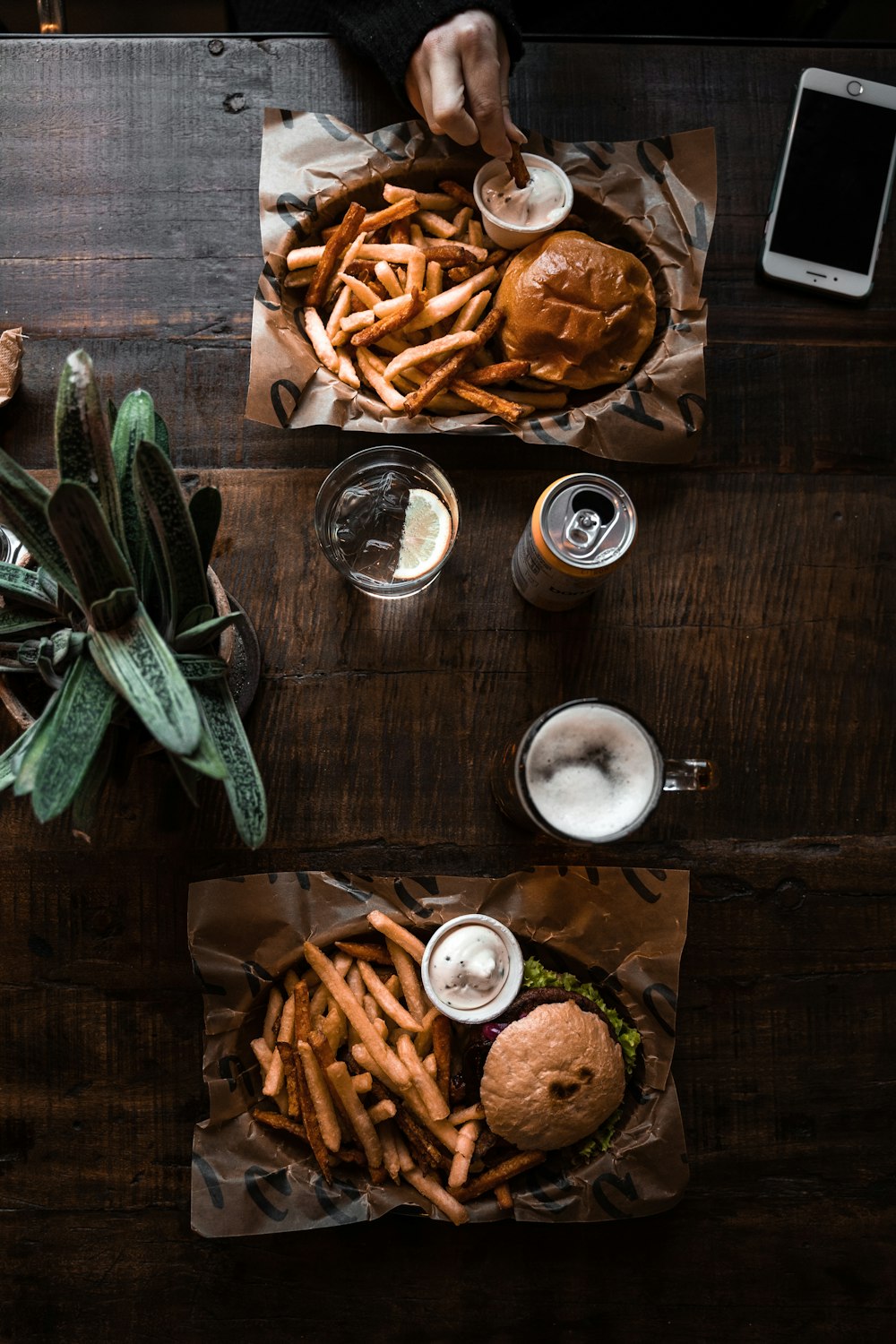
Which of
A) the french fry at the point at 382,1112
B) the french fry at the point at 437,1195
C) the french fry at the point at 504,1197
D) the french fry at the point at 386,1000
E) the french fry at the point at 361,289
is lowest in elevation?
the french fry at the point at 504,1197

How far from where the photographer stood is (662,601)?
196 centimetres

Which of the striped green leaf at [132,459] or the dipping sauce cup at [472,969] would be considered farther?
the dipping sauce cup at [472,969]

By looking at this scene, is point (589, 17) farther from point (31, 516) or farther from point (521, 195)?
point (31, 516)

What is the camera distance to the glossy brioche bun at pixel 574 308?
185 centimetres

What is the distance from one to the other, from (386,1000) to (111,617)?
3.21ft

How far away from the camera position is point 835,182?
201cm

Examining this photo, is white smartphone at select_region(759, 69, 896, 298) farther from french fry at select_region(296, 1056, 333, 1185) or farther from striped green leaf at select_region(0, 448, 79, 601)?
french fry at select_region(296, 1056, 333, 1185)

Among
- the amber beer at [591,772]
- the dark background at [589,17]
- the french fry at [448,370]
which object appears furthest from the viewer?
the dark background at [589,17]

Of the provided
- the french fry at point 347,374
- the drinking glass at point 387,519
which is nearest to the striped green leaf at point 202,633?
the drinking glass at point 387,519

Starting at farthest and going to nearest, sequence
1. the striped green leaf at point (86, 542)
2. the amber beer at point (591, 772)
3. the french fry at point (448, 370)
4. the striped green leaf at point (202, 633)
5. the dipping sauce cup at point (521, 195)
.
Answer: the dipping sauce cup at point (521, 195) → the french fry at point (448, 370) → the amber beer at point (591, 772) → the striped green leaf at point (202, 633) → the striped green leaf at point (86, 542)

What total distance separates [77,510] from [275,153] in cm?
123

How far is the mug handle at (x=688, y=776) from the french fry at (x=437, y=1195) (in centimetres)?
90

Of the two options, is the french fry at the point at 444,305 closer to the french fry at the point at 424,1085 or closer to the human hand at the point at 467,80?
the human hand at the point at 467,80

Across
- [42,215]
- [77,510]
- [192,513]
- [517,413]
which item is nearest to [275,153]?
[42,215]
